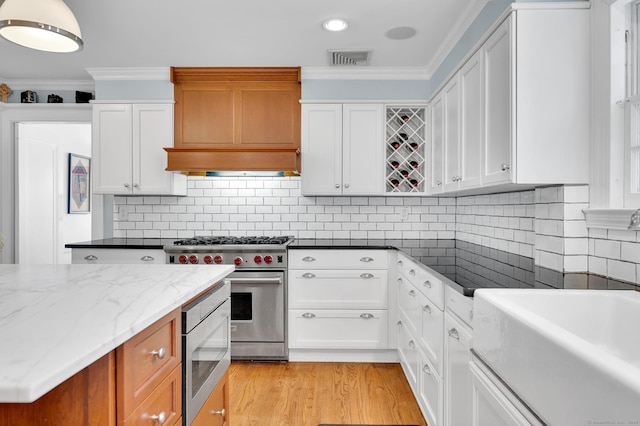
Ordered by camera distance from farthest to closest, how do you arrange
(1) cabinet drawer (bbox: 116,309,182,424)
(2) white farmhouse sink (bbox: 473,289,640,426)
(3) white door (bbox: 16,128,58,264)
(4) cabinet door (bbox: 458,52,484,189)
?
(3) white door (bbox: 16,128,58,264), (4) cabinet door (bbox: 458,52,484,189), (1) cabinet drawer (bbox: 116,309,182,424), (2) white farmhouse sink (bbox: 473,289,640,426)

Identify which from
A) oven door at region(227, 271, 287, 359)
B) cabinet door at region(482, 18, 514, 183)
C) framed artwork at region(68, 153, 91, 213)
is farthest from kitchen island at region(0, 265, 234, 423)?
framed artwork at region(68, 153, 91, 213)

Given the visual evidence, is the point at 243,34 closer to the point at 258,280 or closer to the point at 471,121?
the point at 471,121

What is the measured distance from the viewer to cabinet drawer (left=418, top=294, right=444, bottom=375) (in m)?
1.85

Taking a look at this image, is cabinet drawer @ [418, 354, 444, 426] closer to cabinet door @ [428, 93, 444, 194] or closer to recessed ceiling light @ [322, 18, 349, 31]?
cabinet door @ [428, 93, 444, 194]

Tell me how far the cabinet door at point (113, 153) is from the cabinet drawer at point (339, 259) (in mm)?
1676

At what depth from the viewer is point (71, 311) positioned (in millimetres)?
1018

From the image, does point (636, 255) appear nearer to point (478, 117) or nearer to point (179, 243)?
point (478, 117)

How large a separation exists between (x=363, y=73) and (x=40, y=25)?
7.73 feet

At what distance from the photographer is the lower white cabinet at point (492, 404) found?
0.95 metres

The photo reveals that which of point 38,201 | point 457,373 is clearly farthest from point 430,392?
point 38,201

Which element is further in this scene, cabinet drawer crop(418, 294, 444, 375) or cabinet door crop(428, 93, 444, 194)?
cabinet door crop(428, 93, 444, 194)

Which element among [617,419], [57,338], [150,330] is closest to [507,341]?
[617,419]

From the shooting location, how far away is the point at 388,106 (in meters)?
3.42

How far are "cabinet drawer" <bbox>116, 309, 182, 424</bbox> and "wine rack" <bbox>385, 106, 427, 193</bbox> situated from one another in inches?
99.4
